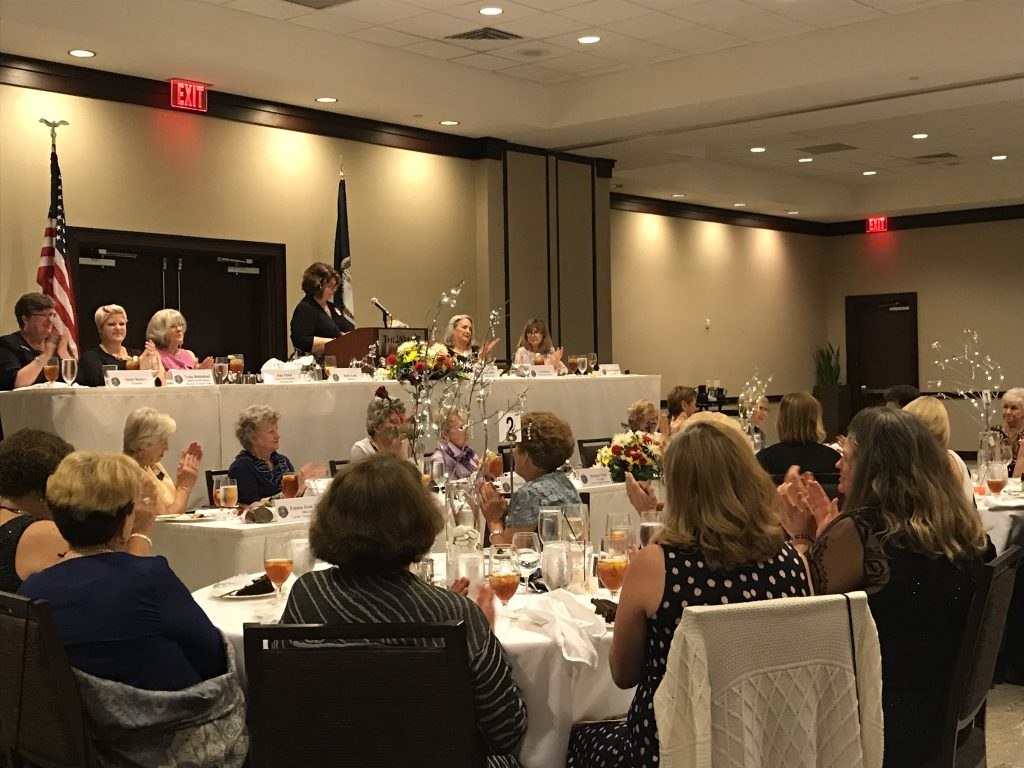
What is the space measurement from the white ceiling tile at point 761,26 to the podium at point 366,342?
3.45 meters

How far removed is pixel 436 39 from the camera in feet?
31.3

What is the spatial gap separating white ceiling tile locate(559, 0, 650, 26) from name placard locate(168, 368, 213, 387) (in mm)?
3839

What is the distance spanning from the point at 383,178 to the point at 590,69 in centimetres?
205

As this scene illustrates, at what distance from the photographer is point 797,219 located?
18.0 metres

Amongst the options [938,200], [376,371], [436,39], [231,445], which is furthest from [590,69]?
[938,200]

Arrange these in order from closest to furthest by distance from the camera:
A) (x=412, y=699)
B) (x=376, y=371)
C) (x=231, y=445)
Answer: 1. (x=412, y=699)
2. (x=231, y=445)
3. (x=376, y=371)

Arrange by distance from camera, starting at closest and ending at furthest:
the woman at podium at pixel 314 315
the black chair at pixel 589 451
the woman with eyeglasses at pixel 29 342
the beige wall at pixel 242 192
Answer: the woman with eyeglasses at pixel 29 342 < the black chair at pixel 589 451 < the beige wall at pixel 242 192 < the woman at podium at pixel 314 315

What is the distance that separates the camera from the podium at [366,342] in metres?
7.98

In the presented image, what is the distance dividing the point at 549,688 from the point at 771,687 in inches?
26.3

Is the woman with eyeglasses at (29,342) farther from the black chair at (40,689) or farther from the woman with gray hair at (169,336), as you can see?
the black chair at (40,689)

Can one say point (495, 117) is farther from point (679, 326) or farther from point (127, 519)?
point (127, 519)

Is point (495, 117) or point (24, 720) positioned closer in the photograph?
point (24, 720)

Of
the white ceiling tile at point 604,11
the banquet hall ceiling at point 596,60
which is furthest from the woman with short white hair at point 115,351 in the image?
the white ceiling tile at point 604,11

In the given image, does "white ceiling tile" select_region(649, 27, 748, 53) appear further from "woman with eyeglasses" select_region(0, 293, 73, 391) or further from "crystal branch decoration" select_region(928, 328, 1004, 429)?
"crystal branch decoration" select_region(928, 328, 1004, 429)
